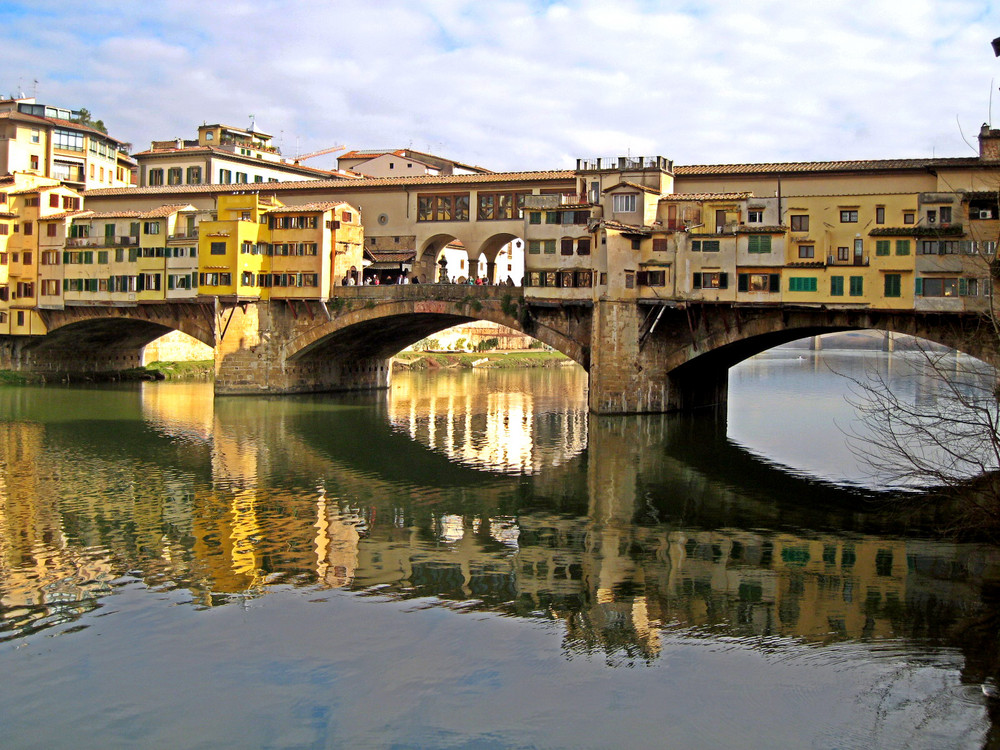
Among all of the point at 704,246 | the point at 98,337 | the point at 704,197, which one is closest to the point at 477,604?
the point at 704,246

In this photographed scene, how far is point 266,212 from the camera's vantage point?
1868 inches

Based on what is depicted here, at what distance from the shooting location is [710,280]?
38656mm

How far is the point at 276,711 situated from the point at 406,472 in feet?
56.5

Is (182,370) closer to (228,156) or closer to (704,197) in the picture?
(228,156)

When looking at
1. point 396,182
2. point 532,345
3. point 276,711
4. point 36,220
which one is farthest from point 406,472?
point 532,345

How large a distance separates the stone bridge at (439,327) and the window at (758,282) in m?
0.70

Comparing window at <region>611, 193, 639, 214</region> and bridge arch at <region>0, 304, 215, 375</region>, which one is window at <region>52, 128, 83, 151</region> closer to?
bridge arch at <region>0, 304, 215, 375</region>

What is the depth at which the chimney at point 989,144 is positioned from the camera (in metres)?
35.0

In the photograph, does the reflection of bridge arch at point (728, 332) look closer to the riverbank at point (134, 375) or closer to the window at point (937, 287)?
the window at point (937, 287)

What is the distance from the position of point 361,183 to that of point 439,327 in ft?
27.9

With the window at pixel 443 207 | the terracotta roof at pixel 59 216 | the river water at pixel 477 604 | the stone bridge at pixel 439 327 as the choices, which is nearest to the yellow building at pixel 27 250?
the terracotta roof at pixel 59 216

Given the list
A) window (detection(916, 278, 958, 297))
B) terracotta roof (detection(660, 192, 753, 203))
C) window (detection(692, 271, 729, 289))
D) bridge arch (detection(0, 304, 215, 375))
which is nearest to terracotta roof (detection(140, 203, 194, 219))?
bridge arch (detection(0, 304, 215, 375))

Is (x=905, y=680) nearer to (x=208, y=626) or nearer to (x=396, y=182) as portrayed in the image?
(x=208, y=626)

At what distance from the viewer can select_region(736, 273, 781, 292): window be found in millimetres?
37469
